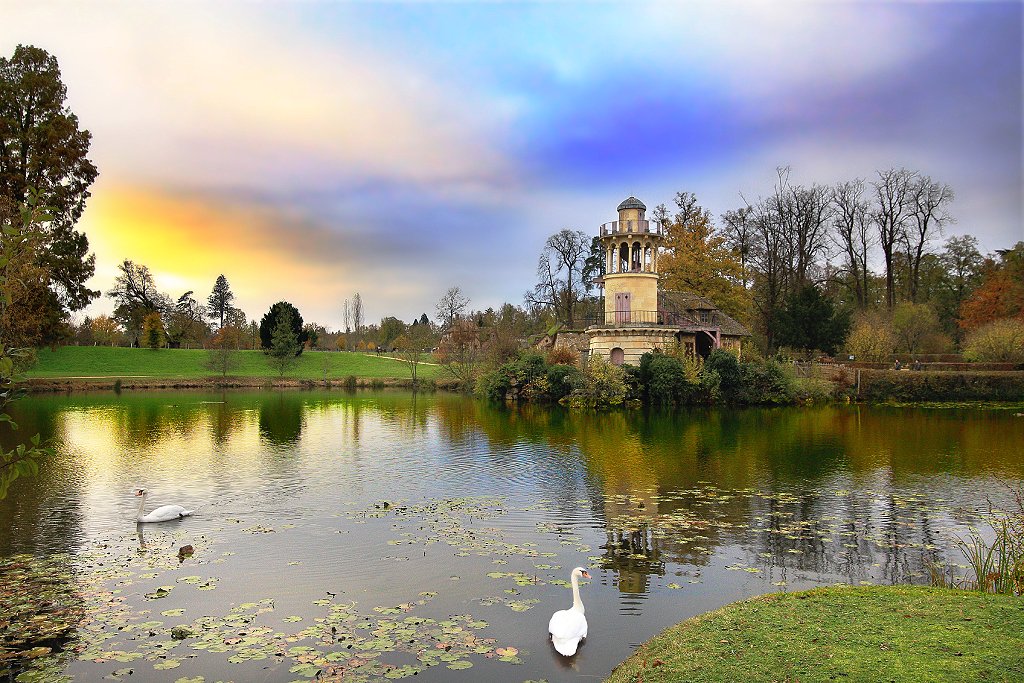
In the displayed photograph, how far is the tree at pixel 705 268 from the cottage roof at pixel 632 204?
37.9 feet

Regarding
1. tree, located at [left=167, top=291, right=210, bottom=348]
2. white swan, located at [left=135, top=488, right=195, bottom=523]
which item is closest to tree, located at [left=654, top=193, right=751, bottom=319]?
white swan, located at [left=135, top=488, right=195, bottom=523]

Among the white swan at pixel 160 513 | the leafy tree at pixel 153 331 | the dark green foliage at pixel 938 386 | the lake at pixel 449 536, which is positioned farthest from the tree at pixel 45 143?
the dark green foliage at pixel 938 386

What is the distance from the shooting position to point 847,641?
7.32 meters

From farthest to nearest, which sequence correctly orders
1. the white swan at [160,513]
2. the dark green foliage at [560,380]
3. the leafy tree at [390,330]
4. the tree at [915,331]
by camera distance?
the leafy tree at [390,330] < the tree at [915,331] < the dark green foliage at [560,380] < the white swan at [160,513]

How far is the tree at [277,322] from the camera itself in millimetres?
76181

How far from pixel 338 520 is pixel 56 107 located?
99.3 ft

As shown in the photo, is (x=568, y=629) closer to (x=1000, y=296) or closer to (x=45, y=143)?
(x=45, y=143)

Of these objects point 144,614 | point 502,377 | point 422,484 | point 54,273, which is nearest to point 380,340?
point 502,377

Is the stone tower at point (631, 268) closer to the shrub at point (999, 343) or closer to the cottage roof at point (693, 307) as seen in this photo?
the cottage roof at point (693, 307)

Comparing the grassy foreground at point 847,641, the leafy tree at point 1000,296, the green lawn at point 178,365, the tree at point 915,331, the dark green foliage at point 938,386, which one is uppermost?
the leafy tree at point 1000,296

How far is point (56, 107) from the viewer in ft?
110

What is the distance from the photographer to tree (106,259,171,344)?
79.6 m

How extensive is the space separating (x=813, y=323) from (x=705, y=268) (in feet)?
33.4

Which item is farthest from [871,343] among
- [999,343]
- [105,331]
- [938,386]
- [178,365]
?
[105,331]
